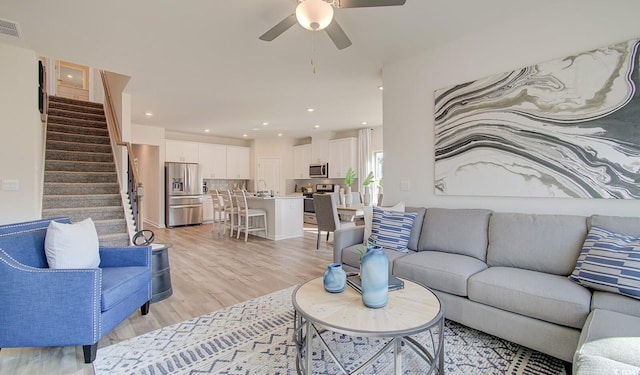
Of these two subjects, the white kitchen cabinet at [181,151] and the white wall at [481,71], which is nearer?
the white wall at [481,71]

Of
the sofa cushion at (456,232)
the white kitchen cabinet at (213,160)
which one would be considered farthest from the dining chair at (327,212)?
the white kitchen cabinet at (213,160)

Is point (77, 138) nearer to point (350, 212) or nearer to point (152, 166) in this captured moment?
point (152, 166)

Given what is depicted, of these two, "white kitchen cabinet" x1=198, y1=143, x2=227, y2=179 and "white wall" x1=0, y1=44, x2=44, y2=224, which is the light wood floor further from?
"white kitchen cabinet" x1=198, y1=143, x2=227, y2=179

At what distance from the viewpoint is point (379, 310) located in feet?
5.18

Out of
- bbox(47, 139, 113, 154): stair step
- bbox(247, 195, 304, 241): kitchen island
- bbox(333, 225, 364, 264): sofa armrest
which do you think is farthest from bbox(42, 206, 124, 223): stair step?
bbox(333, 225, 364, 264): sofa armrest

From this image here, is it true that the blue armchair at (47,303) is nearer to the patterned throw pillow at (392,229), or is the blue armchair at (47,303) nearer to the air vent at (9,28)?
the air vent at (9,28)

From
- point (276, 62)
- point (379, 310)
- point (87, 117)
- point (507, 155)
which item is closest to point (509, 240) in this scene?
point (507, 155)

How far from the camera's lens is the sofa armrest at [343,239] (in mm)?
3107

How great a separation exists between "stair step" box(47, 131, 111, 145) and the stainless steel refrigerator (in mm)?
2189

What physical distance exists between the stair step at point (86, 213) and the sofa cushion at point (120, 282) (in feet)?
7.29

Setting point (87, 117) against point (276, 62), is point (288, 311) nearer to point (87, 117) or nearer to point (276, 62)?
point (276, 62)

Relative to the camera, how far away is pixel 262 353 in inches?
77.3

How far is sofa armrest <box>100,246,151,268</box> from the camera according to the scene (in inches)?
96.8

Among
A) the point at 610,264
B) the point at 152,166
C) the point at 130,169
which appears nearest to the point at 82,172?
the point at 130,169
